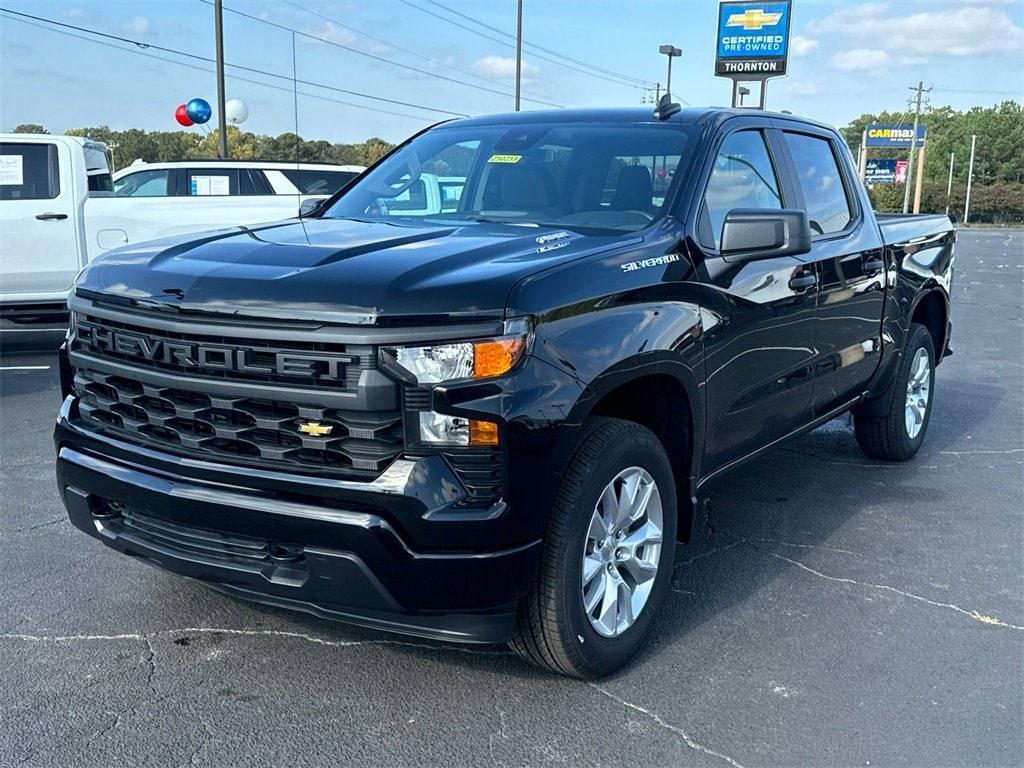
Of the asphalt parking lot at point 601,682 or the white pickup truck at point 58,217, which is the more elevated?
the white pickup truck at point 58,217

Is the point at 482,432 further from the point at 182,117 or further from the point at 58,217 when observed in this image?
the point at 182,117

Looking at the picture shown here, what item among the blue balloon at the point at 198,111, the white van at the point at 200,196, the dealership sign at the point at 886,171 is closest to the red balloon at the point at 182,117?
the blue balloon at the point at 198,111

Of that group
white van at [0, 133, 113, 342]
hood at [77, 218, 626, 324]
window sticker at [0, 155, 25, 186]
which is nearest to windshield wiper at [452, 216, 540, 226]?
hood at [77, 218, 626, 324]

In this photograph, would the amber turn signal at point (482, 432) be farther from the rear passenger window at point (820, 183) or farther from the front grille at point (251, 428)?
the rear passenger window at point (820, 183)

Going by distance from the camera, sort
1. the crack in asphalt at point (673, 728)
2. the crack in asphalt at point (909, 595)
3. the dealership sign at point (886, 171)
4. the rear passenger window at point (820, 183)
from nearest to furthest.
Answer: the crack in asphalt at point (673, 728), the crack in asphalt at point (909, 595), the rear passenger window at point (820, 183), the dealership sign at point (886, 171)

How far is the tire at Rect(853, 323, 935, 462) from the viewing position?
5676 mm

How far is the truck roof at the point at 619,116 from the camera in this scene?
413 centimetres

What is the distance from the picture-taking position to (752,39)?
1155 inches

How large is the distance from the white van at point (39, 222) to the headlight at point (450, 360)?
25.2 feet

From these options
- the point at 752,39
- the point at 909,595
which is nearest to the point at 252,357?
the point at 909,595

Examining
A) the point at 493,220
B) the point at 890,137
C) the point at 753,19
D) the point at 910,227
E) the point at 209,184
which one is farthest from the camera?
the point at 890,137

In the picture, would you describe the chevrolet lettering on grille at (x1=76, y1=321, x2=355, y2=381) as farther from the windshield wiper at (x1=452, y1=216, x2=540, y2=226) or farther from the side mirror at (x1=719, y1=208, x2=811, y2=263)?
the side mirror at (x1=719, y1=208, x2=811, y2=263)

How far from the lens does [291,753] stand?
2.79 meters

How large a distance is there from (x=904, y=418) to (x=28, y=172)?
814 centimetres
